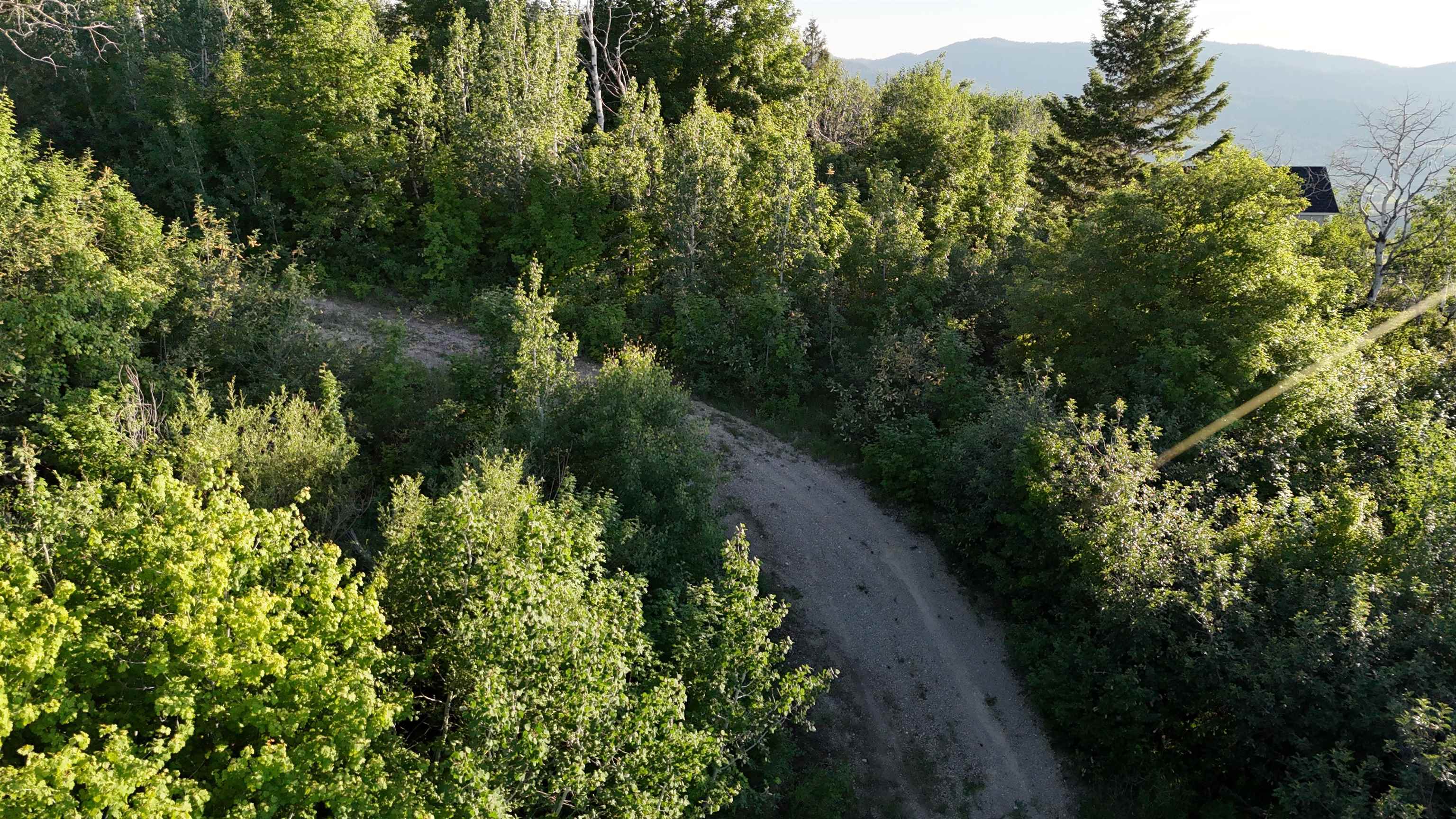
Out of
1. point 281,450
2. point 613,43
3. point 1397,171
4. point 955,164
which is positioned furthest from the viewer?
point 613,43

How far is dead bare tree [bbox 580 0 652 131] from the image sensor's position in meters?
35.2

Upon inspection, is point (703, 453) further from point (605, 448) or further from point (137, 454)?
point (137, 454)

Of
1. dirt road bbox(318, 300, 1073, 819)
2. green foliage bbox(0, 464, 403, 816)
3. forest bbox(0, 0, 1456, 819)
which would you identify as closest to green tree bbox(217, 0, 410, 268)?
forest bbox(0, 0, 1456, 819)

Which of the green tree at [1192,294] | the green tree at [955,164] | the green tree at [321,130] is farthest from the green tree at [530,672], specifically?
the green tree at [955,164]

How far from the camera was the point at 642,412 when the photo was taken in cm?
1780

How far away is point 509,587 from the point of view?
378 inches

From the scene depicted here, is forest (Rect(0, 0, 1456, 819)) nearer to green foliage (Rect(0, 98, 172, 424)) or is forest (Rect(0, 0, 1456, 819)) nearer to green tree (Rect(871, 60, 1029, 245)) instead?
green foliage (Rect(0, 98, 172, 424))

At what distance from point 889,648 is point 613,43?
32.7m

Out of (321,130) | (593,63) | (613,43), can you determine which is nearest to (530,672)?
(321,130)

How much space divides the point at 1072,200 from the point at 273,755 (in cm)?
3450

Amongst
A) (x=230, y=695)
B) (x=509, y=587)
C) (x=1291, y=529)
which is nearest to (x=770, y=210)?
(x=1291, y=529)

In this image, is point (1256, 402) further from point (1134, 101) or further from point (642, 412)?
point (1134, 101)

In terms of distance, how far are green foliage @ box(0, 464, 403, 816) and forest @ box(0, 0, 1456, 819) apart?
7 cm

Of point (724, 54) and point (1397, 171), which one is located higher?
point (724, 54)
